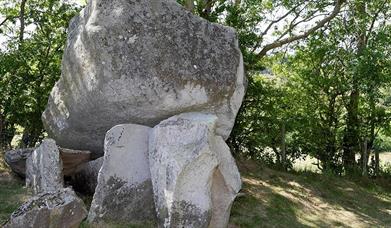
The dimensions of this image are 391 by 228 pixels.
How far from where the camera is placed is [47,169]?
24.9ft

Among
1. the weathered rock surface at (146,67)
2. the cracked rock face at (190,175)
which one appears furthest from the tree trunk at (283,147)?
the cracked rock face at (190,175)

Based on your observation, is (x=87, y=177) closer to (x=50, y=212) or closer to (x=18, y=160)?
(x=18, y=160)

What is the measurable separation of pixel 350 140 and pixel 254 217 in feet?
23.1

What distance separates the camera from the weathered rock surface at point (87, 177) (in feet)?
26.1

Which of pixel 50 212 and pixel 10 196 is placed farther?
pixel 10 196

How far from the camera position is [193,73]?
749 centimetres

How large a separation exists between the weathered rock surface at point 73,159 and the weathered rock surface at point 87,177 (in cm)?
8

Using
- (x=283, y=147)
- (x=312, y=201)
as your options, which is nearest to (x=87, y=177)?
(x=312, y=201)

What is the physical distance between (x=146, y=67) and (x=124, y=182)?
176 cm

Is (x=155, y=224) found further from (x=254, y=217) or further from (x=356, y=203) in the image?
(x=356, y=203)

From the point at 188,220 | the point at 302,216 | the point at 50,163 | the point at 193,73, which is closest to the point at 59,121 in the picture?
the point at 50,163

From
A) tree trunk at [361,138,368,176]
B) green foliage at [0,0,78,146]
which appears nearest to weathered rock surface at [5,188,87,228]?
green foliage at [0,0,78,146]

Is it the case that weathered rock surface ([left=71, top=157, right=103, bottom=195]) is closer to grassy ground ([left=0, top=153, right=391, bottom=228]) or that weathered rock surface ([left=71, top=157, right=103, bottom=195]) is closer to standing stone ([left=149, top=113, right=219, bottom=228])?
grassy ground ([left=0, top=153, right=391, bottom=228])

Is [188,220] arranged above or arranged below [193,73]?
below
